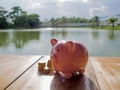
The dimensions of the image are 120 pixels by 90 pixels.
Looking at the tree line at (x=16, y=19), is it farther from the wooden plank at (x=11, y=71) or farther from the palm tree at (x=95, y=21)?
the wooden plank at (x=11, y=71)

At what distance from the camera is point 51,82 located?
128 cm

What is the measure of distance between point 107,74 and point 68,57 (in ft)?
1.02

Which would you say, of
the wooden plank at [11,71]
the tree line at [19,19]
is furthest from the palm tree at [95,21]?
the wooden plank at [11,71]

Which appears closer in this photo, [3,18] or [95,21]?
[3,18]

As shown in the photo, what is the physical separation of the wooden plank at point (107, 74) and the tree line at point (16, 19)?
1129 inches

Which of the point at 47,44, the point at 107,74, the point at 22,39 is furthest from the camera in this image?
the point at 22,39

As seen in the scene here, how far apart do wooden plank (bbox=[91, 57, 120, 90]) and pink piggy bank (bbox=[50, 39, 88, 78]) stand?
154 millimetres

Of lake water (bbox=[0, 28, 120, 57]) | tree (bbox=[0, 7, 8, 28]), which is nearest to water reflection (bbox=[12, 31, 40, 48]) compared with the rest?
lake water (bbox=[0, 28, 120, 57])

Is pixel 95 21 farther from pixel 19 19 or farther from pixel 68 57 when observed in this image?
pixel 68 57

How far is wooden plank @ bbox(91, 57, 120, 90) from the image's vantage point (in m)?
1.23

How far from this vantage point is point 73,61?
1.36 m

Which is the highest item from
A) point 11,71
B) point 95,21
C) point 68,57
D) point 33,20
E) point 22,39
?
point 33,20

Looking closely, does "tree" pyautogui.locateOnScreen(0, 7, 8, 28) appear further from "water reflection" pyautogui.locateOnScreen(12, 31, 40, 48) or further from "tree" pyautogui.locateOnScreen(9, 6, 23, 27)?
"water reflection" pyautogui.locateOnScreen(12, 31, 40, 48)

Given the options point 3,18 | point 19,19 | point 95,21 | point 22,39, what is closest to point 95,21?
point 95,21
